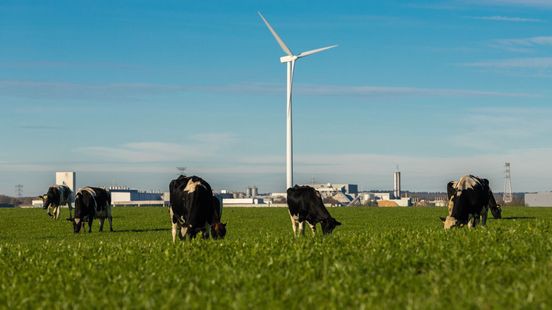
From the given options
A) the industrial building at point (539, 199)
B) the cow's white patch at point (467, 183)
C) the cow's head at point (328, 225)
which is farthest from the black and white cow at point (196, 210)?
the industrial building at point (539, 199)

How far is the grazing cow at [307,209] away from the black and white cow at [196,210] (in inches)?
176

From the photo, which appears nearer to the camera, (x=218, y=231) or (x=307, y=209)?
(x=218, y=231)

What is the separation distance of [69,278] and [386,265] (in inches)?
249

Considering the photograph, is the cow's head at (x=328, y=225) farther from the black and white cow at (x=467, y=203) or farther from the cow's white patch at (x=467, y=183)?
the cow's white patch at (x=467, y=183)

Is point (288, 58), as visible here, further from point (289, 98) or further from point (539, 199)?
point (539, 199)

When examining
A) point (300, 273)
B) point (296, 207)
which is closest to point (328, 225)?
point (296, 207)

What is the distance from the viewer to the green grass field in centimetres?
1253

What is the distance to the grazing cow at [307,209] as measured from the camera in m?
29.5

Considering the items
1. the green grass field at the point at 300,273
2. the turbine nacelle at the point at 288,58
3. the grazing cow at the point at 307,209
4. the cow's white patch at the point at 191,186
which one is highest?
the turbine nacelle at the point at 288,58

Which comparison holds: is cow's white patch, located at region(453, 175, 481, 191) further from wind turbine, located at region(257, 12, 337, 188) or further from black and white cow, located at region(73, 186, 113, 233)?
wind turbine, located at region(257, 12, 337, 188)

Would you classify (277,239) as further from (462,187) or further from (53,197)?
(53,197)

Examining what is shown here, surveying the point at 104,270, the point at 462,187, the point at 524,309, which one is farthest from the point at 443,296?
the point at 462,187

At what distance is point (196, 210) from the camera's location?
2506cm

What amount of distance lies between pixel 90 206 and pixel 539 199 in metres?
144
